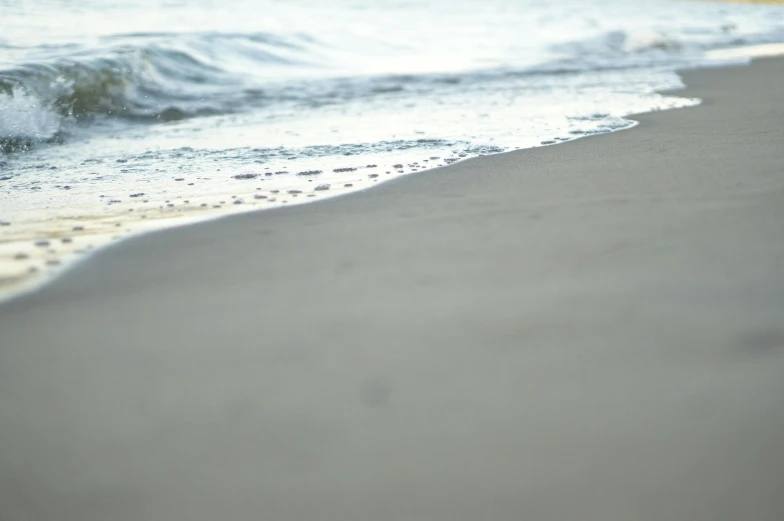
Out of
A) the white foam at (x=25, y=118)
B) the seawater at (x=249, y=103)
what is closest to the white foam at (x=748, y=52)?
the seawater at (x=249, y=103)

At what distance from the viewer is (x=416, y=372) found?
1.26 meters

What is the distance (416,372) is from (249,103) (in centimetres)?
479

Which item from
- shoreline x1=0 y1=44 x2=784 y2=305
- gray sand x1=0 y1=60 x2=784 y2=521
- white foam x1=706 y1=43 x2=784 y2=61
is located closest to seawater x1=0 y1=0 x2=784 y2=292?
shoreline x1=0 y1=44 x2=784 y2=305

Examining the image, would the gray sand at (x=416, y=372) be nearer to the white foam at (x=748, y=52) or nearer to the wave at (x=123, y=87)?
the wave at (x=123, y=87)

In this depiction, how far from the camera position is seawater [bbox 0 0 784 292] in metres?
2.61

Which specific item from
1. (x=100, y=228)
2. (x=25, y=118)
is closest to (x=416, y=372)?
(x=100, y=228)

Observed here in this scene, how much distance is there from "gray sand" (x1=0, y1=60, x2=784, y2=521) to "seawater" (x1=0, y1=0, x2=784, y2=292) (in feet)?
1.72

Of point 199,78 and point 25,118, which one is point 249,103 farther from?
point 25,118

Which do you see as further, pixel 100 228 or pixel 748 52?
pixel 748 52

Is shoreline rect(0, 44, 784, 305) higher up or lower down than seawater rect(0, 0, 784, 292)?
lower down

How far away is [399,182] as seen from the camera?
8.52 feet

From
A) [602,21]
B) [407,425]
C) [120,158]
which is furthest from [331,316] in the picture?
[602,21]

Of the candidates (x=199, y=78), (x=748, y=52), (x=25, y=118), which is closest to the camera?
(x=25, y=118)

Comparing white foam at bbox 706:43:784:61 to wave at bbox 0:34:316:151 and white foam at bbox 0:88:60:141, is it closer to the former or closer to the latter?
wave at bbox 0:34:316:151
